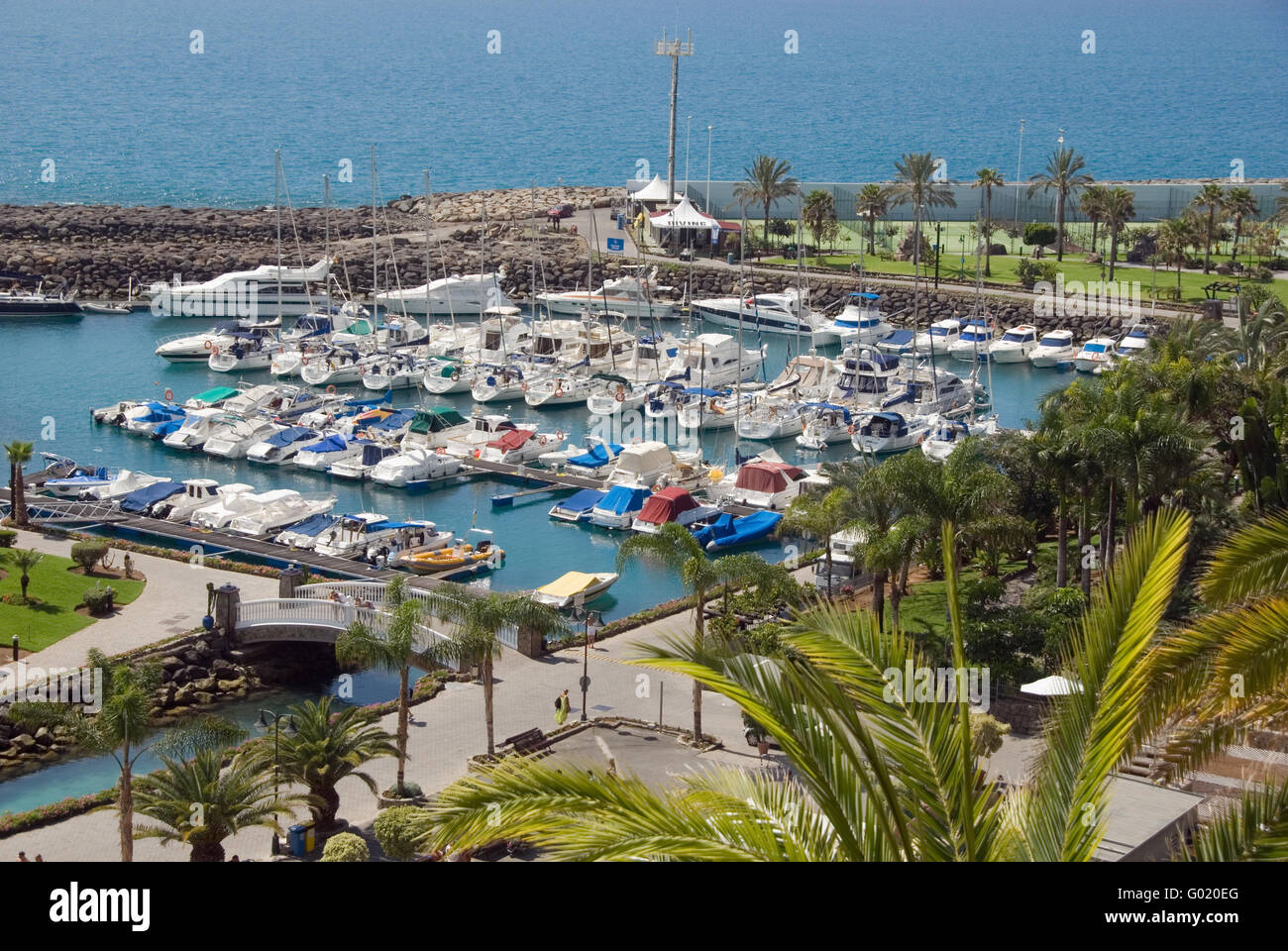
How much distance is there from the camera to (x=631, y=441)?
6084cm

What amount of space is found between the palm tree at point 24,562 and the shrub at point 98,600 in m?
→ 1.49

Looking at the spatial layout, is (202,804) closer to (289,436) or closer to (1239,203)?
(289,436)

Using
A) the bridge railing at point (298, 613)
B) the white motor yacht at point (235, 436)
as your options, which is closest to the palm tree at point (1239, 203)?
the white motor yacht at point (235, 436)

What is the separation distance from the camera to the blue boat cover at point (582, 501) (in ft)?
172

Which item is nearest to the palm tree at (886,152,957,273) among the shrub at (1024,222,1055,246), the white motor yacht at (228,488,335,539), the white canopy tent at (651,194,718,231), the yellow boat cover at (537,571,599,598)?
the shrub at (1024,222,1055,246)

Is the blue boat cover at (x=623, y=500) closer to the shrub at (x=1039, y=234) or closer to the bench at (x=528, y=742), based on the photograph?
the bench at (x=528, y=742)

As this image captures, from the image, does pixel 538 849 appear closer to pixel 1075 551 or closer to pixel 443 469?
pixel 1075 551

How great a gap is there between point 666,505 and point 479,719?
19.0 meters

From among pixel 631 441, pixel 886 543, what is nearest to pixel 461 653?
pixel 886 543

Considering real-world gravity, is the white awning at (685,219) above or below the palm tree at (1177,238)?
above

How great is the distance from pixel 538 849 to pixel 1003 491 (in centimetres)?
1502

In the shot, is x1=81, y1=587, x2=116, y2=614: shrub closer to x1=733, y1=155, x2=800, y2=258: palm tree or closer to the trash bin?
the trash bin

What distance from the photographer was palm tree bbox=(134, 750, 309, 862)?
23844mm

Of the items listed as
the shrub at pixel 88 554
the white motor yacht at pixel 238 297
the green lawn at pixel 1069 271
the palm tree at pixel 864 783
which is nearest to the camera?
the palm tree at pixel 864 783
